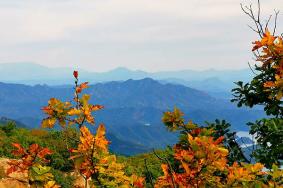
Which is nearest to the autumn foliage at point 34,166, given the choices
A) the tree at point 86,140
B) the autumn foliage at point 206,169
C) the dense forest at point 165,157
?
the dense forest at point 165,157

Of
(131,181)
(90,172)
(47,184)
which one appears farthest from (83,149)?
(131,181)

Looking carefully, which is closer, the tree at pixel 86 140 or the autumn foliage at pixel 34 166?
the tree at pixel 86 140

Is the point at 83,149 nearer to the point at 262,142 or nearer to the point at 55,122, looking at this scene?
the point at 55,122

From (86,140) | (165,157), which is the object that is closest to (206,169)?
(165,157)

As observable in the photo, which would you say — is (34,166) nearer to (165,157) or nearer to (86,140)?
(86,140)

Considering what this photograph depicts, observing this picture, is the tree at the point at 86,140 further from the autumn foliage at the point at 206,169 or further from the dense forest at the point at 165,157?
the autumn foliage at the point at 206,169

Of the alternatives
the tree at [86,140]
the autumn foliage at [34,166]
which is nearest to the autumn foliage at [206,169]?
the tree at [86,140]

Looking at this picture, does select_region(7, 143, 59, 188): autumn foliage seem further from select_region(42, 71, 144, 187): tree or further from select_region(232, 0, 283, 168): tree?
select_region(232, 0, 283, 168): tree

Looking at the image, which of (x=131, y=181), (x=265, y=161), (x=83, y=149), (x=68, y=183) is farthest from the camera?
(x=68, y=183)

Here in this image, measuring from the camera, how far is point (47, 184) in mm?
5469

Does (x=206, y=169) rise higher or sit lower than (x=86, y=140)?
lower

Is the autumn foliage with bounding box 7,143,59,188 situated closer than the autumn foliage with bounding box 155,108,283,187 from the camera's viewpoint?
No

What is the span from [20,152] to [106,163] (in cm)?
118

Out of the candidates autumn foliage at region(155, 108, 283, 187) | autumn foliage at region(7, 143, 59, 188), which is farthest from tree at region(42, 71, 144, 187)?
autumn foliage at region(155, 108, 283, 187)
